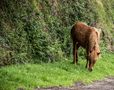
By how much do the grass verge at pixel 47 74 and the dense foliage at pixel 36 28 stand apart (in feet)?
2.56

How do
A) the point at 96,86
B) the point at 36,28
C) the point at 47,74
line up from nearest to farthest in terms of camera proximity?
the point at 96,86, the point at 47,74, the point at 36,28

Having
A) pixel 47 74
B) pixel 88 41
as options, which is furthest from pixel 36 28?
pixel 47 74

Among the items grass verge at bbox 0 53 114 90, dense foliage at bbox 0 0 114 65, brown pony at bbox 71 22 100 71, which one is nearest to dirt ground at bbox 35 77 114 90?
grass verge at bbox 0 53 114 90

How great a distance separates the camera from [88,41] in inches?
773

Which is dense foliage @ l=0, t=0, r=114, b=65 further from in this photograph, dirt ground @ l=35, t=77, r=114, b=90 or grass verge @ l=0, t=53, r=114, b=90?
dirt ground @ l=35, t=77, r=114, b=90

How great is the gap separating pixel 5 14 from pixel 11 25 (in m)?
0.57

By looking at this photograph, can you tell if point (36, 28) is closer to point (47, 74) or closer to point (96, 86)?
point (47, 74)

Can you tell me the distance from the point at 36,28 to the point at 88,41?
2.56 m

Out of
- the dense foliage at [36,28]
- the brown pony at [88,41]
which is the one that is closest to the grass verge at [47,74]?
the brown pony at [88,41]

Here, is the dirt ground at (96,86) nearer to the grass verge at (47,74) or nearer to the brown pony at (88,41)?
the grass verge at (47,74)

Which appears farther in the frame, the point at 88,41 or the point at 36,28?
the point at 36,28

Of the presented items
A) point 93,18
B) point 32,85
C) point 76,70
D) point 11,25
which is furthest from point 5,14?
point 93,18

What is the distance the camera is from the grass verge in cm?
1452

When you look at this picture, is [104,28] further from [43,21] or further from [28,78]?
[28,78]
